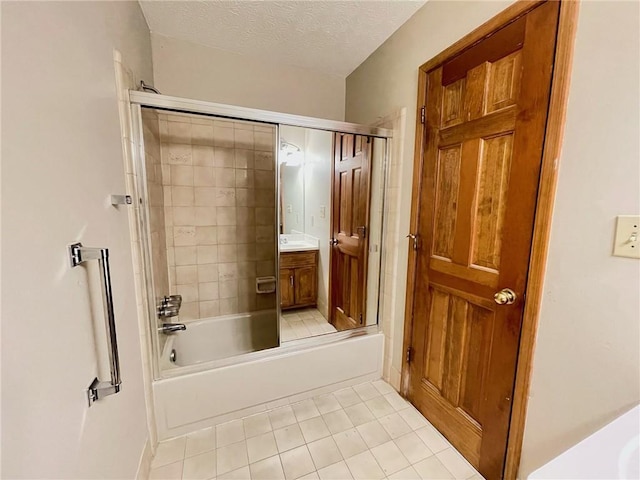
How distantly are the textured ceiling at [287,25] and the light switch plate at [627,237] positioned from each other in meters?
1.49

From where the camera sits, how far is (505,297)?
1.13 m

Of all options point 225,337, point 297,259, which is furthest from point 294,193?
point 225,337

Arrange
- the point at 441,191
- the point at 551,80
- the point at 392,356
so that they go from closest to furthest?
the point at 551,80, the point at 441,191, the point at 392,356

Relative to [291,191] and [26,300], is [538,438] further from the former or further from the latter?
[291,191]

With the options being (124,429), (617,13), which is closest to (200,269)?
(124,429)

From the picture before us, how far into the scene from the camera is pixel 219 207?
7.66ft

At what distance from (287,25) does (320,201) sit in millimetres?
1283

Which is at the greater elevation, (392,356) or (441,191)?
(441,191)

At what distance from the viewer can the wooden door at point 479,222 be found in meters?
1.05

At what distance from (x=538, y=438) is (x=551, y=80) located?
1.40m

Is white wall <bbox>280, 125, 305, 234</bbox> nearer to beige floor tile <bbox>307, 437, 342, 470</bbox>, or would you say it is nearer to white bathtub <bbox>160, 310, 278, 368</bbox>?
white bathtub <bbox>160, 310, 278, 368</bbox>

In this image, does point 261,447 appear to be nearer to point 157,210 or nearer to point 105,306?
point 105,306

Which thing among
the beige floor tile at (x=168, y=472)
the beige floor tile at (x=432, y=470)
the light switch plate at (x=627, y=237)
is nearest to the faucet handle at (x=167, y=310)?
the beige floor tile at (x=168, y=472)

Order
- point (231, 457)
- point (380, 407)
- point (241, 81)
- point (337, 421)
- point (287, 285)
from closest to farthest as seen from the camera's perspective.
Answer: point (231, 457)
point (337, 421)
point (380, 407)
point (241, 81)
point (287, 285)
